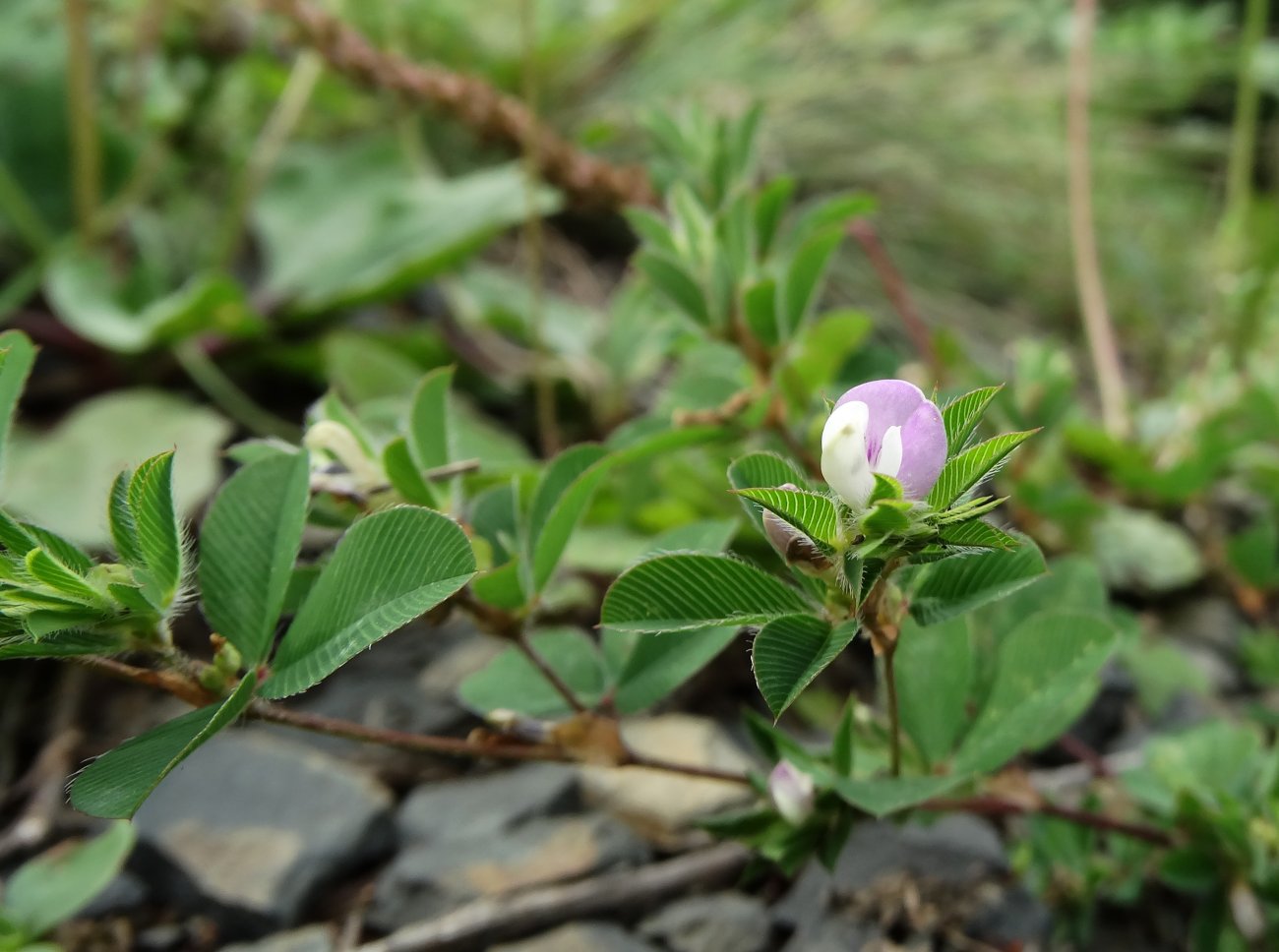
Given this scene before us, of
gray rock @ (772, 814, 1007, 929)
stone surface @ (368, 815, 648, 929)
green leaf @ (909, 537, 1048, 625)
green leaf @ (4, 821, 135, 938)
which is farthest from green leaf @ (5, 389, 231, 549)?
green leaf @ (909, 537, 1048, 625)

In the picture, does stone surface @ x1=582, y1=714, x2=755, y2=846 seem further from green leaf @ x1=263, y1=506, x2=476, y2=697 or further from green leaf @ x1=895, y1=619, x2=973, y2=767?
green leaf @ x1=263, y1=506, x2=476, y2=697

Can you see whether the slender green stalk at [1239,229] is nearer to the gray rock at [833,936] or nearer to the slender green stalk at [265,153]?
the gray rock at [833,936]

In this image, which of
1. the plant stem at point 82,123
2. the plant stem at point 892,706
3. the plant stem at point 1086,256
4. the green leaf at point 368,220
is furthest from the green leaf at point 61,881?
the plant stem at point 1086,256

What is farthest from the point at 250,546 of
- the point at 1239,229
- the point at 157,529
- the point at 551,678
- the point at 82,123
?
the point at 1239,229

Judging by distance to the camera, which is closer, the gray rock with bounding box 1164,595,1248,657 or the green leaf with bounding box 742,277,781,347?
the green leaf with bounding box 742,277,781,347

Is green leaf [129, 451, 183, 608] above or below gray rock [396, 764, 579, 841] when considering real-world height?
above

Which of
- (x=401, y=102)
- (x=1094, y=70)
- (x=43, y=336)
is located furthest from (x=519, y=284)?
(x=1094, y=70)

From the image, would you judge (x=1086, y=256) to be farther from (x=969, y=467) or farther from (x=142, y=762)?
(x=142, y=762)
